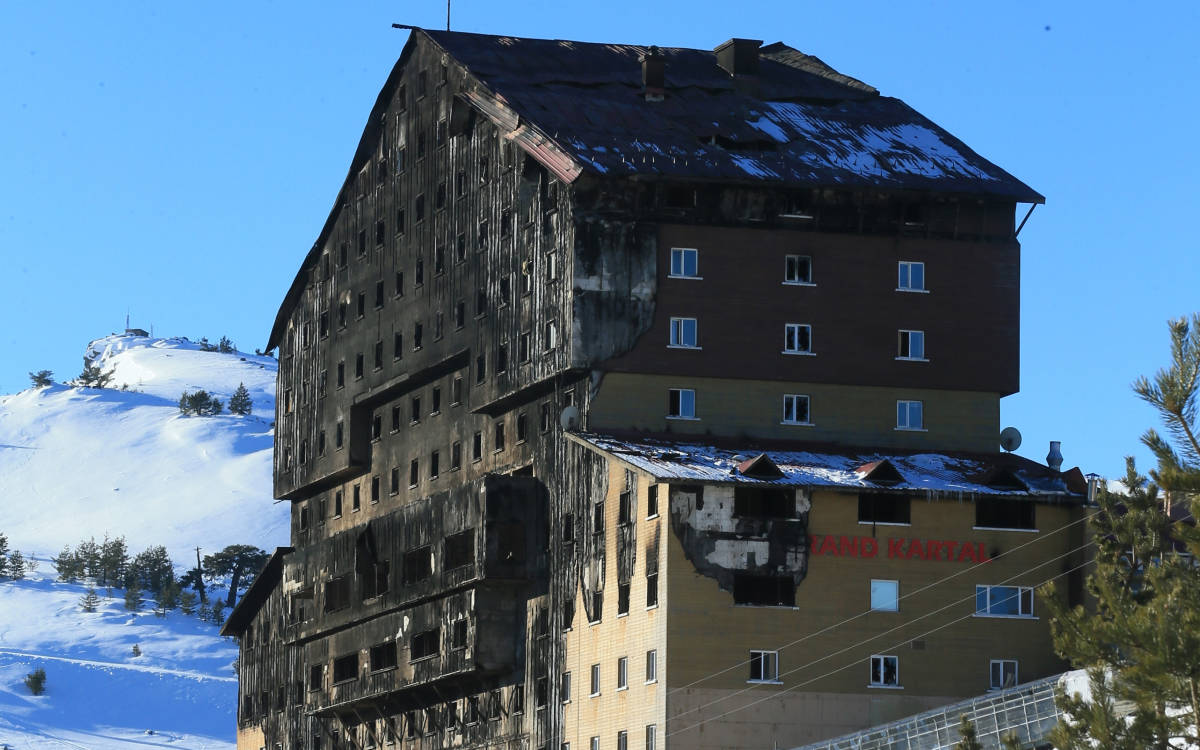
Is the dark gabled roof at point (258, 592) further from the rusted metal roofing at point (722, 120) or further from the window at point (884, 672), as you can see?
the window at point (884, 672)

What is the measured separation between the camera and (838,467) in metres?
77.5

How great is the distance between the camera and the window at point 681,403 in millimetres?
80688

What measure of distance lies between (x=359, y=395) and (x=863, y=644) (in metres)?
29.0

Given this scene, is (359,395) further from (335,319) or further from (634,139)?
(634,139)

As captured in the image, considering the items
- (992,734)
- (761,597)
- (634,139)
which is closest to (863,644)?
(761,597)

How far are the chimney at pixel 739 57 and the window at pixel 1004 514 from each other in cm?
2214

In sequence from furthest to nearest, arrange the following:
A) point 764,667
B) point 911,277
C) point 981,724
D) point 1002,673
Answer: point 911,277
point 1002,673
point 764,667
point 981,724

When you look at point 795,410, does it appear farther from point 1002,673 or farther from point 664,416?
point 1002,673

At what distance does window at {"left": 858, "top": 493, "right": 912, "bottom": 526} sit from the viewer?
247 feet

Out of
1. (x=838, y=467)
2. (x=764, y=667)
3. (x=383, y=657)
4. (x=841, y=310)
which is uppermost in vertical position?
(x=841, y=310)

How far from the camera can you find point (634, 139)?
3278 inches

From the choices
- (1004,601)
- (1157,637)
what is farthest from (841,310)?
(1157,637)

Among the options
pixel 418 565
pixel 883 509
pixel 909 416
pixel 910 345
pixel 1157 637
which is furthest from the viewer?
pixel 418 565

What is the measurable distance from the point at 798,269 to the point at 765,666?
616 inches
